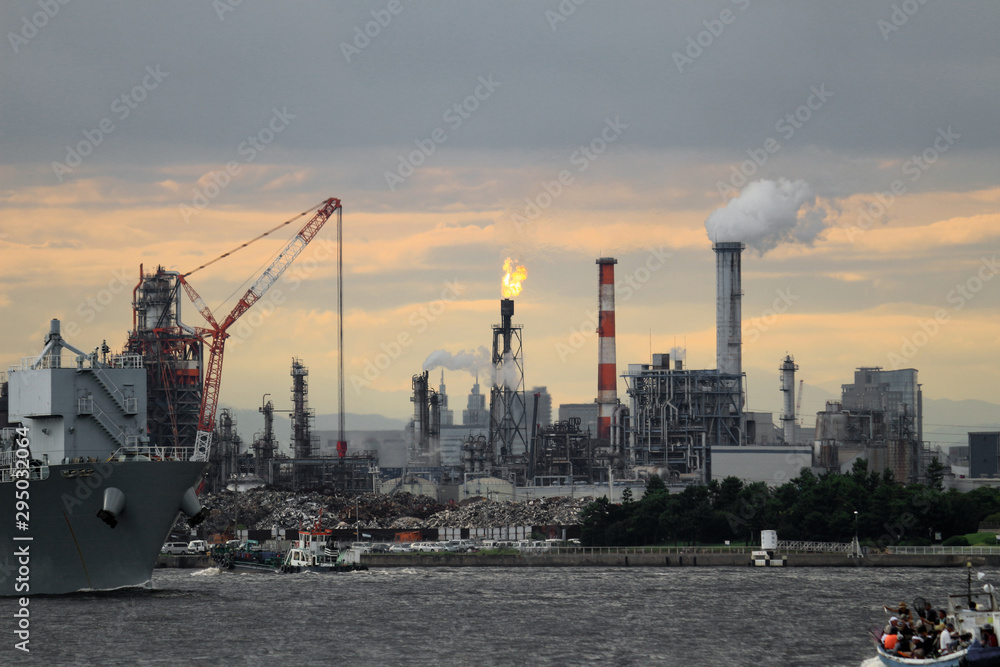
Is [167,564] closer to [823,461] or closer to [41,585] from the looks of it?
[41,585]

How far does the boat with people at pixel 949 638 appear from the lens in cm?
4428

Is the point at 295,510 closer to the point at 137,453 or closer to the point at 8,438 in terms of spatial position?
the point at 8,438

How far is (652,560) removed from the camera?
133500mm

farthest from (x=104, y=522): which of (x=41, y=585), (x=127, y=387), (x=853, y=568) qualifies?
(x=853, y=568)

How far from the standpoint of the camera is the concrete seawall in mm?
120875

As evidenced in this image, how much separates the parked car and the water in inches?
1998

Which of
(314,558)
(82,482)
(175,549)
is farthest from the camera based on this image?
(175,549)

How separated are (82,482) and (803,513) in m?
82.8

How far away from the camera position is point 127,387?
82.0 metres

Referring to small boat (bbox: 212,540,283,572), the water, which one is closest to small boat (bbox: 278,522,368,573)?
small boat (bbox: 212,540,283,572)

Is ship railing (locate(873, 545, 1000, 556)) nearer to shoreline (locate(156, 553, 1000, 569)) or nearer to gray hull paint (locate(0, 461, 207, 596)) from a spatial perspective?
shoreline (locate(156, 553, 1000, 569))

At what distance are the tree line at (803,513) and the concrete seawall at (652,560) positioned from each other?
6.96 metres

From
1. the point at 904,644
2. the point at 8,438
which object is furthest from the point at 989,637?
the point at 8,438

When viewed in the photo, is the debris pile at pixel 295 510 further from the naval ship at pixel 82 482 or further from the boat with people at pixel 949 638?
the boat with people at pixel 949 638
